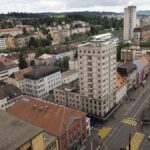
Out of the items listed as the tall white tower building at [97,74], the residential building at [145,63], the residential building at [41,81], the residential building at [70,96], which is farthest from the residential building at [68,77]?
the residential building at [145,63]

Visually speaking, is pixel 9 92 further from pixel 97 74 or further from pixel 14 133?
pixel 14 133

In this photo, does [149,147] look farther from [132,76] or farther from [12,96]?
[12,96]

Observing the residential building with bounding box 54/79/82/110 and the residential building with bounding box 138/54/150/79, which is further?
the residential building with bounding box 138/54/150/79

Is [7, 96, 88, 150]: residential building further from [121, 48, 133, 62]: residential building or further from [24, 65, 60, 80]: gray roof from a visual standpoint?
[121, 48, 133, 62]: residential building

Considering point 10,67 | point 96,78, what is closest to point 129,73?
point 96,78

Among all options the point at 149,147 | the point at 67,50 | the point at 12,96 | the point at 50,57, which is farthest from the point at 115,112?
the point at 67,50

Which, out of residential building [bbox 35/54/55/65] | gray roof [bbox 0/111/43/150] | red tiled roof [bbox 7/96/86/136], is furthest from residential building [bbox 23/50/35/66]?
gray roof [bbox 0/111/43/150]

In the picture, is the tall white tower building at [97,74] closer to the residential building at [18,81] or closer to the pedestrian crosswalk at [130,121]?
the pedestrian crosswalk at [130,121]
